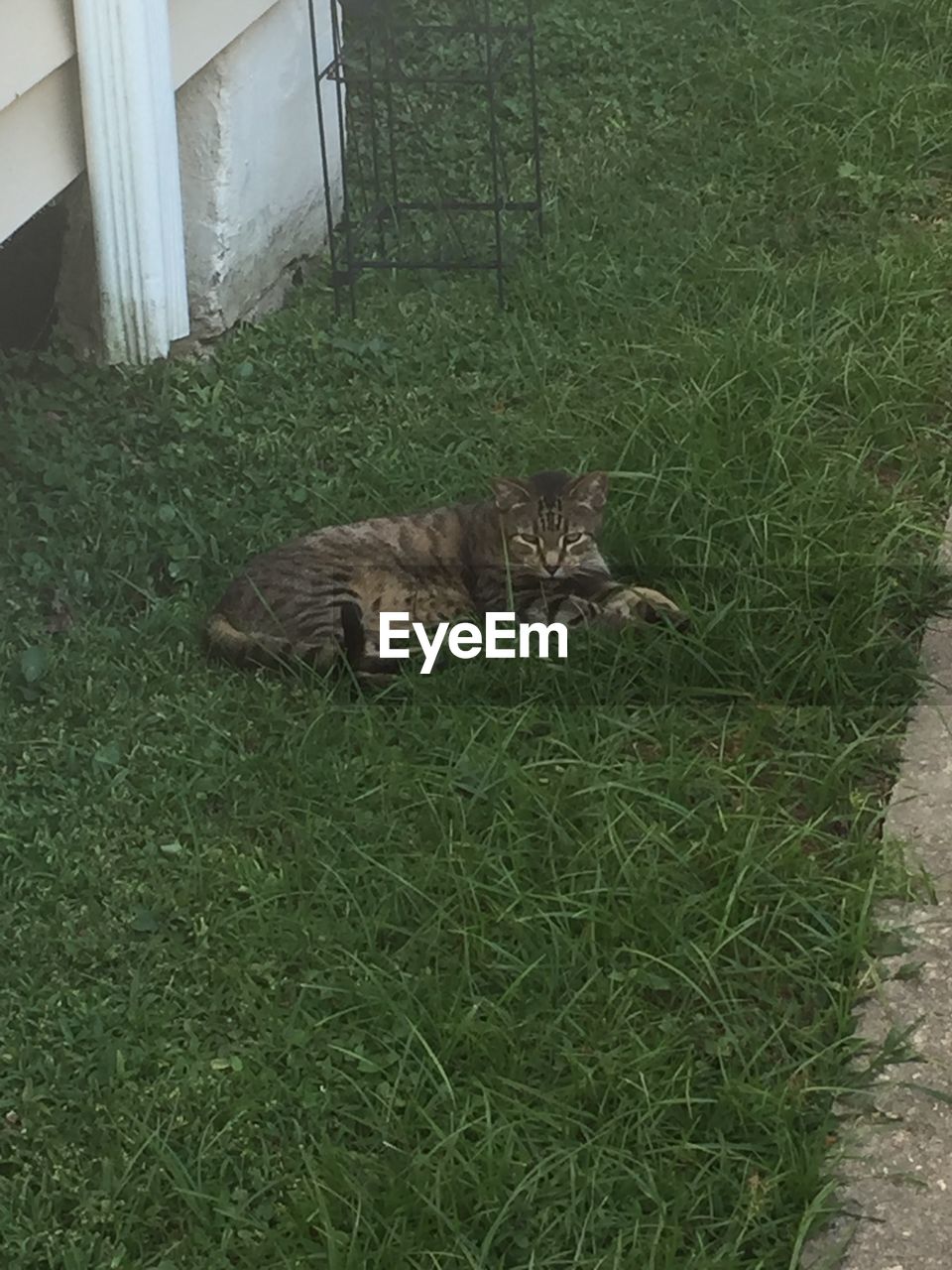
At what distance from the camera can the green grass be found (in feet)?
7.60

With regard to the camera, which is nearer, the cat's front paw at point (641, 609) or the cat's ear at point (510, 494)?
the cat's front paw at point (641, 609)

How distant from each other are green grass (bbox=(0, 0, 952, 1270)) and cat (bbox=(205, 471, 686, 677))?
10 centimetres

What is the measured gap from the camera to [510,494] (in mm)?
3461

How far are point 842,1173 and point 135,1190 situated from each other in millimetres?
904

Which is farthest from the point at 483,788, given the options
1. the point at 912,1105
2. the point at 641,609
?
the point at 912,1105

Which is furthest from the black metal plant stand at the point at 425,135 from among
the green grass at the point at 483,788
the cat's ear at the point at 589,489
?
the cat's ear at the point at 589,489

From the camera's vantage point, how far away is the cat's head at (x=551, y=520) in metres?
3.41

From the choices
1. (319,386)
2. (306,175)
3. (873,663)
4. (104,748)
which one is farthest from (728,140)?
(104,748)

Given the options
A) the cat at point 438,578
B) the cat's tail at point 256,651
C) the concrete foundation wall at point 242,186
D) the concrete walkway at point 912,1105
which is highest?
the concrete foundation wall at point 242,186

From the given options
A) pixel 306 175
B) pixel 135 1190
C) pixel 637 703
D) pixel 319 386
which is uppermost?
pixel 306 175

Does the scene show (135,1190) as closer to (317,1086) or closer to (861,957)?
(317,1086)

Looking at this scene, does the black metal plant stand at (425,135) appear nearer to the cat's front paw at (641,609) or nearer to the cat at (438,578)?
the cat at (438,578)

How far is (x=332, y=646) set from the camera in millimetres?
3285

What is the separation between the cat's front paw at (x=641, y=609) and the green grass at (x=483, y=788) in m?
0.05
